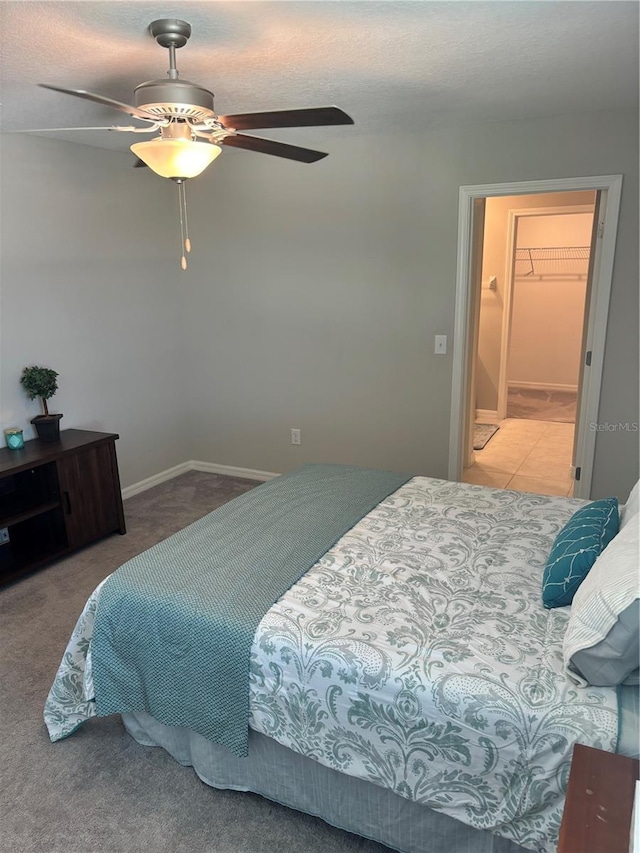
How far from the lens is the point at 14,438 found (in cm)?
344

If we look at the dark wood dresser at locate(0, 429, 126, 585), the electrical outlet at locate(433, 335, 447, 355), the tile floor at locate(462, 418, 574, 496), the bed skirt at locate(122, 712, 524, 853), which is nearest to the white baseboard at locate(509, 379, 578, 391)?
the tile floor at locate(462, 418, 574, 496)

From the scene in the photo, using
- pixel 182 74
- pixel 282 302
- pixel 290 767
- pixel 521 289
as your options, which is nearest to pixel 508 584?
pixel 290 767

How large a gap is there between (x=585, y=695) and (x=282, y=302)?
11.1ft

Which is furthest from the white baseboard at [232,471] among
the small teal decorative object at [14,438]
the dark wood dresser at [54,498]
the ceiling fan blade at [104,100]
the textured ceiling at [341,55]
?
the ceiling fan blade at [104,100]

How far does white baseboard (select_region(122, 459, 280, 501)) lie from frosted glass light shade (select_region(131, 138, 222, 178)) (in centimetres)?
279

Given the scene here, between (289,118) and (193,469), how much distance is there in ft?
→ 11.4

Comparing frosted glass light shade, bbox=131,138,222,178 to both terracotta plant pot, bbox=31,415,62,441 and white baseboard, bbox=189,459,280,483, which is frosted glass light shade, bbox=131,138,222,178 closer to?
terracotta plant pot, bbox=31,415,62,441

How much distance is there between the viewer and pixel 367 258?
397 cm

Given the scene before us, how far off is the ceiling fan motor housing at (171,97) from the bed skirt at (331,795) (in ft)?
6.58

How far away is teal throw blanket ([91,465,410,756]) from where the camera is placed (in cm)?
178

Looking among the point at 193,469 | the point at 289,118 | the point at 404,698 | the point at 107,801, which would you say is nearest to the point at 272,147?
the point at 289,118

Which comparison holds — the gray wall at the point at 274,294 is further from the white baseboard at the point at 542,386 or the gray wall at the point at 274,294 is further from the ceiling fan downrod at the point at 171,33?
the white baseboard at the point at 542,386

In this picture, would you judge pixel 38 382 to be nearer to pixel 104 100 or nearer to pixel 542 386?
pixel 104 100

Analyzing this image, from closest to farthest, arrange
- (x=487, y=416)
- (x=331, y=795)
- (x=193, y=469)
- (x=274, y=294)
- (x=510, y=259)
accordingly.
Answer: (x=331, y=795), (x=274, y=294), (x=193, y=469), (x=510, y=259), (x=487, y=416)
